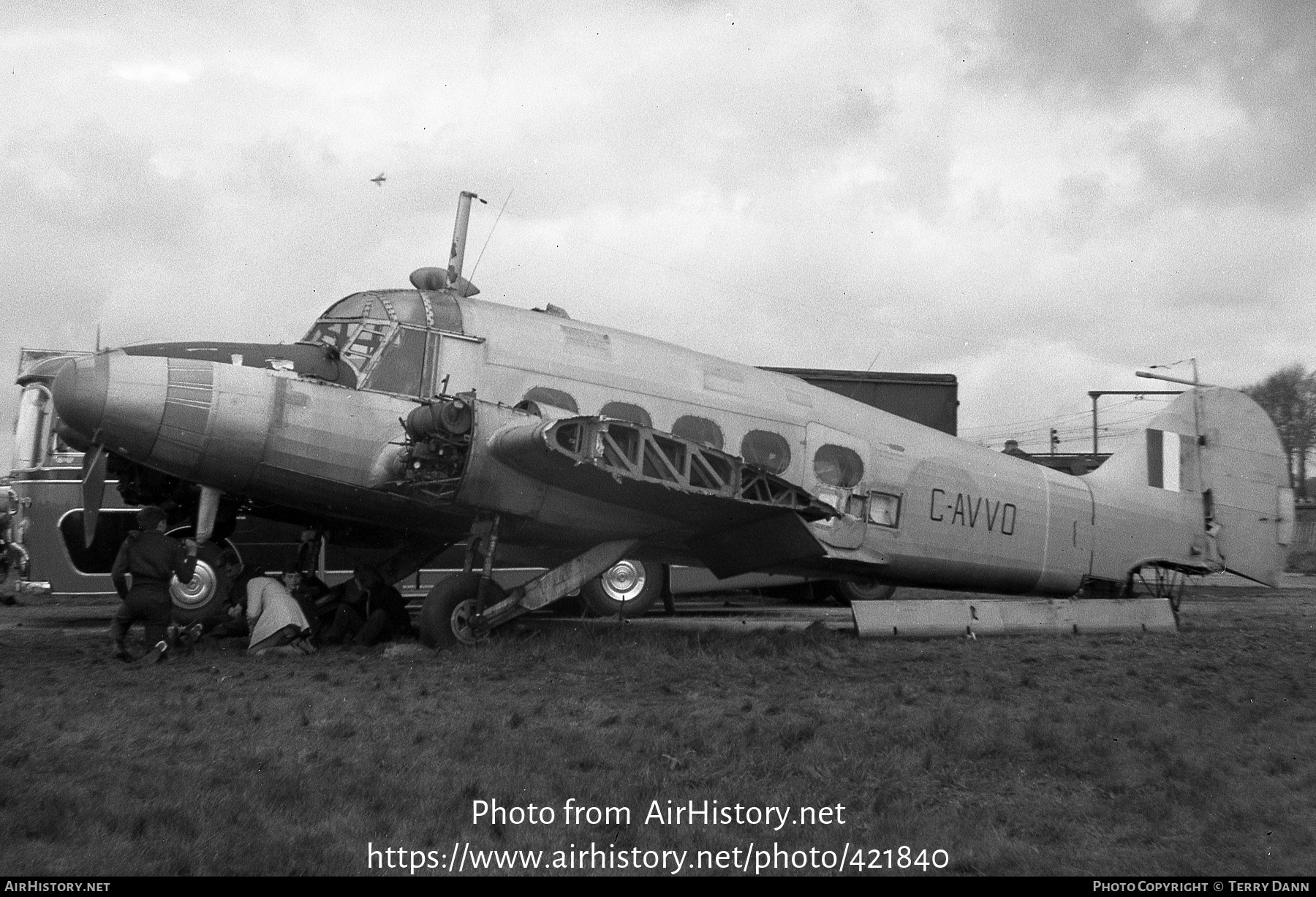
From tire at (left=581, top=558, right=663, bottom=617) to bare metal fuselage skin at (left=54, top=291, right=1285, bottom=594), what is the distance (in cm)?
357

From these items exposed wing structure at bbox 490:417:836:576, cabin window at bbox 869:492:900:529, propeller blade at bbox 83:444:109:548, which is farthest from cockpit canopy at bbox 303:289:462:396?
cabin window at bbox 869:492:900:529

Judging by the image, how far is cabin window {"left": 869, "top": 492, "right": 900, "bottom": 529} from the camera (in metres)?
13.6

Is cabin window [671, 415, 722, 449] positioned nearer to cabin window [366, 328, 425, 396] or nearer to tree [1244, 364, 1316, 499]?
cabin window [366, 328, 425, 396]

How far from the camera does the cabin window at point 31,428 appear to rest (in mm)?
16375

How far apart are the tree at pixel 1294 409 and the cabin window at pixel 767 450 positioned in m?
39.9

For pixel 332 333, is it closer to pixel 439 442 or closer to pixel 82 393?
pixel 439 442

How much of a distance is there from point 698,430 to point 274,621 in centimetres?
509

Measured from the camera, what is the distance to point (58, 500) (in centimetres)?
1595

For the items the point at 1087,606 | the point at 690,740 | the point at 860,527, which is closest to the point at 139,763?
the point at 690,740

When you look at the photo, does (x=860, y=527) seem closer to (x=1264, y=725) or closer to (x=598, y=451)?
(x=598, y=451)

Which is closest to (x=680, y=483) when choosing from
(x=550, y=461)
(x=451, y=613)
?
(x=550, y=461)

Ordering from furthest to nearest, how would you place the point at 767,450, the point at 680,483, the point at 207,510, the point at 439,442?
1. the point at 767,450
2. the point at 207,510
3. the point at 680,483
4. the point at 439,442

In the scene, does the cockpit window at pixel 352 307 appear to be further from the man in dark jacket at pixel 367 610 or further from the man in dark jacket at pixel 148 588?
the man in dark jacket at pixel 148 588

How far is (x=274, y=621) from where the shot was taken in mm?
11555
